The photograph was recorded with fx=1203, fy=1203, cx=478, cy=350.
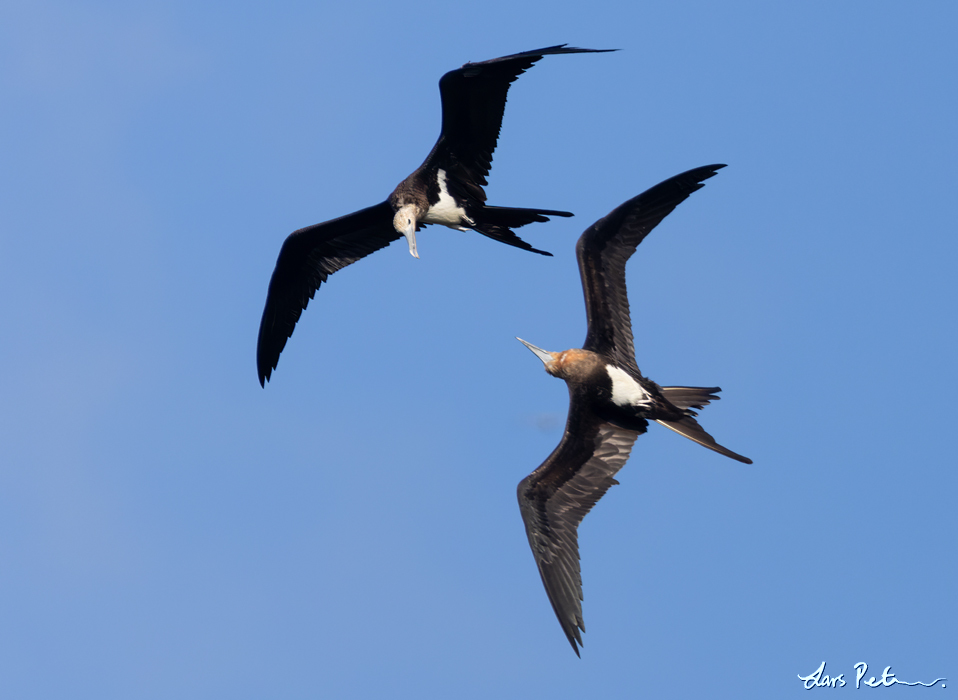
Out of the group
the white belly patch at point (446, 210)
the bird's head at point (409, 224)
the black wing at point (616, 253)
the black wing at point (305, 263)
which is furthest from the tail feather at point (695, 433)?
the black wing at point (305, 263)

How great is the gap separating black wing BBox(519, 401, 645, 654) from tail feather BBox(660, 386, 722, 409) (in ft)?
1.47

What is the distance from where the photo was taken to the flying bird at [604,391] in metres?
10.2

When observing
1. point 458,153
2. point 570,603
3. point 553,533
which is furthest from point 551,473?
point 458,153

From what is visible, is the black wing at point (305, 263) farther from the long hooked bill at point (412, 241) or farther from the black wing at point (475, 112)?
the black wing at point (475, 112)

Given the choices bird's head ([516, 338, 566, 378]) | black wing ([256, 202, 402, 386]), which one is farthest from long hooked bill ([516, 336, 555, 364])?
black wing ([256, 202, 402, 386])

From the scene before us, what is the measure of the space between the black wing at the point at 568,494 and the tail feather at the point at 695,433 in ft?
1.50

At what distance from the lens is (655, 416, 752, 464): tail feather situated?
9594 millimetres

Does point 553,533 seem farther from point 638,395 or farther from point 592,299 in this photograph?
point 592,299

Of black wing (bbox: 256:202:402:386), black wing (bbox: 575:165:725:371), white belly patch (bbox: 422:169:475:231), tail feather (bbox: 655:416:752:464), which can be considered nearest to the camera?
tail feather (bbox: 655:416:752:464)

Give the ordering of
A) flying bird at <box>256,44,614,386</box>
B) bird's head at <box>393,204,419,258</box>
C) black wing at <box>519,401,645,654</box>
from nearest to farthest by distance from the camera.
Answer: black wing at <box>519,401,645,654</box>
flying bird at <box>256,44,614,386</box>
bird's head at <box>393,204,419,258</box>

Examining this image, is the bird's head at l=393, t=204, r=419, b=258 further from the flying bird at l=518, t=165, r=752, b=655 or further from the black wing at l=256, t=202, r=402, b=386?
the flying bird at l=518, t=165, r=752, b=655

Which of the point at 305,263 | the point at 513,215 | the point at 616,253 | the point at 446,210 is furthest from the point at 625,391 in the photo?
the point at 305,263

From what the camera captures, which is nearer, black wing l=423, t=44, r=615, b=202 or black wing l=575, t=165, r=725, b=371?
black wing l=575, t=165, r=725, b=371

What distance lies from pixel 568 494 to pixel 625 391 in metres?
1.01
